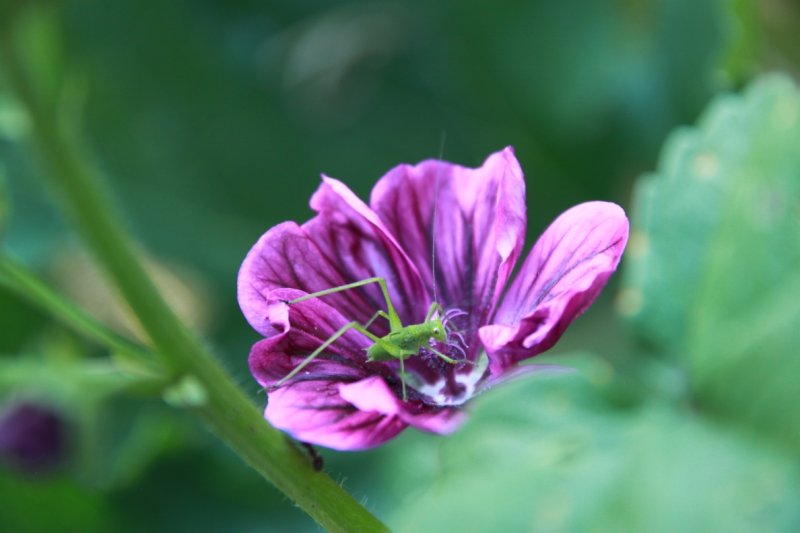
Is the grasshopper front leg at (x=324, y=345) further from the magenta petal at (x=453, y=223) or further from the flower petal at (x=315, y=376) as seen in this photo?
the magenta petal at (x=453, y=223)

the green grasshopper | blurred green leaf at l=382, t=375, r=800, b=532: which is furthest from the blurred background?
the green grasshopper

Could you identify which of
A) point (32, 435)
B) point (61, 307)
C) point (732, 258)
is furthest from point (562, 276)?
point (32, 435)

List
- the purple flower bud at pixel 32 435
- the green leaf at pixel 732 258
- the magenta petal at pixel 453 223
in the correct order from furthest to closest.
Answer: the purple flower bud at pixel 32 435 < the magenta petal at pixel 453 223 < the green leaf at pixel 732 258

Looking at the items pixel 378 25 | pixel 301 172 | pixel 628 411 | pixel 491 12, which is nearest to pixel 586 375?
pixel 628 411

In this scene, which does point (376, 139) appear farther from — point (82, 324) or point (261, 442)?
point (261, 442)

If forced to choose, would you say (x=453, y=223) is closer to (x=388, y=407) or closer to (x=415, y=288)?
(x=415, y=288)

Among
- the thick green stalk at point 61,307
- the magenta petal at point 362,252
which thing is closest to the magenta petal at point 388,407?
the magenta petal at point 362,252
